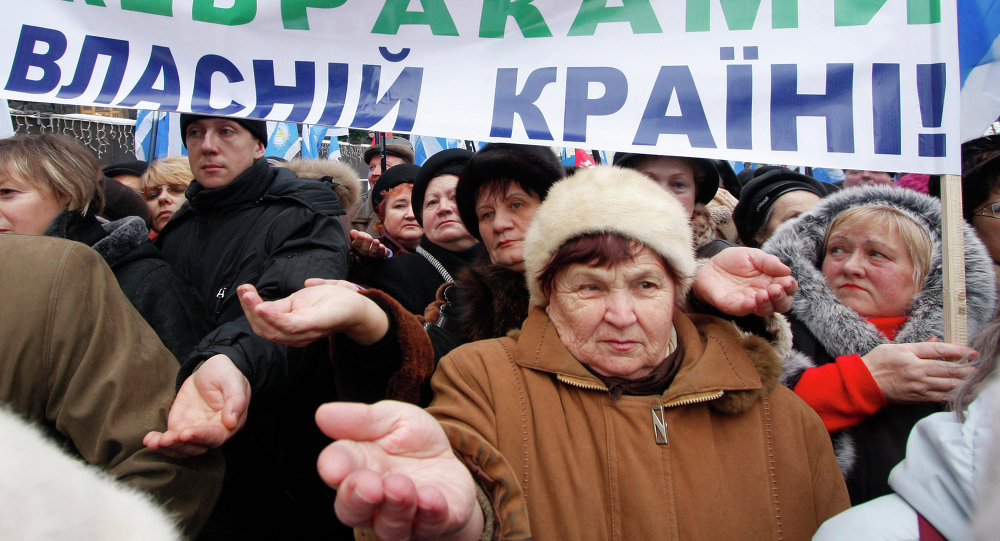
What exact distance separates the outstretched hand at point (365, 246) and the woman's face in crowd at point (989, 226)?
261cm

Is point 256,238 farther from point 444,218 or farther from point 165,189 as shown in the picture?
point 165,189

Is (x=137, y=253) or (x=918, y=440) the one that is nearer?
(x=918, y=440)

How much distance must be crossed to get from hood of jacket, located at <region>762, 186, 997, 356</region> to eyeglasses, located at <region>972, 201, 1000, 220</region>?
14.8 inches

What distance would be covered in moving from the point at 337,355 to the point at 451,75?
1.22 m

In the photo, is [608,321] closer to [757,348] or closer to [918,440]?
[757,348]

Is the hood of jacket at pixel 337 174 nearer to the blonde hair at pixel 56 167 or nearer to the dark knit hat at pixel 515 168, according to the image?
the blonde hair at pixel 56 167

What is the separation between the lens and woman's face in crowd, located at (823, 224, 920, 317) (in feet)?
7.00

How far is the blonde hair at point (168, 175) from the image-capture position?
12.9 ft

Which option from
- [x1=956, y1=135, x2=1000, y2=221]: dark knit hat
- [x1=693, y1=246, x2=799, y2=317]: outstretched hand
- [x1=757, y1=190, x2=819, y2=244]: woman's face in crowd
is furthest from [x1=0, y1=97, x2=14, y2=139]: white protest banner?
[x1=956, y1=135, x2=1000, y2=221]: dark knit hat

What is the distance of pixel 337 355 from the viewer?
1.78 m

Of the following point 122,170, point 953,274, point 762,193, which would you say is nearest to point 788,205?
point 762,193

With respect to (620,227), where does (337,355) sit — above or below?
below

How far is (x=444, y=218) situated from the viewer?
3.17 metres

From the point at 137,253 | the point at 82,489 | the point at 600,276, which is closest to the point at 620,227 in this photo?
the point at 600,276
